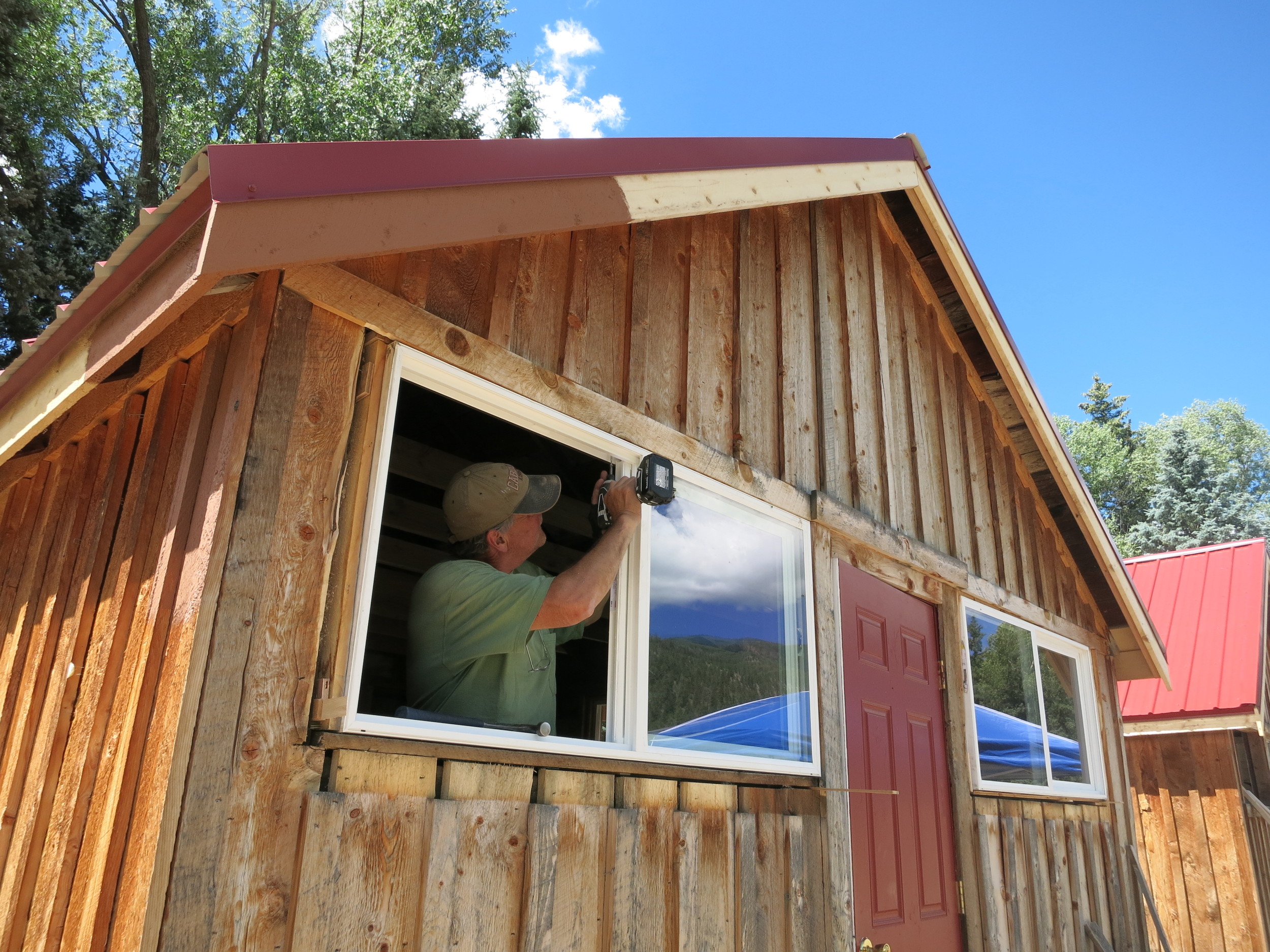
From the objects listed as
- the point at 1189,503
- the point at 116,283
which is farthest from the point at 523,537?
the point at 1189,503

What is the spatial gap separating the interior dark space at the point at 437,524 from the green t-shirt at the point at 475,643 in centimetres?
155

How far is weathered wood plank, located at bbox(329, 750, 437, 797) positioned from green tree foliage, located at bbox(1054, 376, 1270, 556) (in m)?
20.3

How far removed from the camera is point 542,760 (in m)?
2.74

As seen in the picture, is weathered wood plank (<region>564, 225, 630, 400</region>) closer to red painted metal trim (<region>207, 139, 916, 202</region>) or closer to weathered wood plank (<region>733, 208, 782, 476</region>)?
red painted metal trim (<region>207, 139, 916, 202</region>)

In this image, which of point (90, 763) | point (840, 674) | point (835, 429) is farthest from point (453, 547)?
point (835, 429)

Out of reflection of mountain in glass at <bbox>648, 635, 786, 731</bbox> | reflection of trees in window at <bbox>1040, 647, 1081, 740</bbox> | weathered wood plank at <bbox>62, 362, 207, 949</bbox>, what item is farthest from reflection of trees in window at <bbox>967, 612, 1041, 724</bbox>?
weathered wood plank at <bbox>62, 362, 207, 949</bbox>

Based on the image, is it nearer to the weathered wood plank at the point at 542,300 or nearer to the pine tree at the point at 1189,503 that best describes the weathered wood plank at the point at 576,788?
the weathered wood plank at the point at 542,300

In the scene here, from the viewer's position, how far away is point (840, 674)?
4.23 m

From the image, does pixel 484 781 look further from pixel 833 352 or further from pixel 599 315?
pixel 833 352

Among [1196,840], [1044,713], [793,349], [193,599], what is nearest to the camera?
[193,599]

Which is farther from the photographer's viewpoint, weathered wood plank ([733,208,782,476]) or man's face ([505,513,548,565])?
weathered wood plank ([733,208,782,476])

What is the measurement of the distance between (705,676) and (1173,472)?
3231cm

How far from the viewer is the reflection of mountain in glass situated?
10.8 feet

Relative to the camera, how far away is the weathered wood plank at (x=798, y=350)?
175 inches
